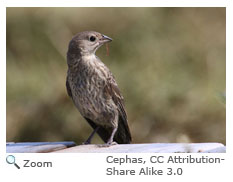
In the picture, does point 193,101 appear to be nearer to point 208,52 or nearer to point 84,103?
point 208,52

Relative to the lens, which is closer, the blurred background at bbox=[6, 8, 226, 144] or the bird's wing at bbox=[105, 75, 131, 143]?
the bird's wing at bbox=[105, 75, 131, 143]

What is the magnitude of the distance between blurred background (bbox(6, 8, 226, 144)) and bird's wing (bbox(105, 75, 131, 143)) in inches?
42.2

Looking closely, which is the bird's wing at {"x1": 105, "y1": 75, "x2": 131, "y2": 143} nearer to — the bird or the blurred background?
the bird

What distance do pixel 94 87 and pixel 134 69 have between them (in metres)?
1.68

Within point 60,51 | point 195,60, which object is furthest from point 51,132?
point 195,60

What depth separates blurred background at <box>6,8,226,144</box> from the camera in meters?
6.77

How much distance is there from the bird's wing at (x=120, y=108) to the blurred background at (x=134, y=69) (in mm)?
1073

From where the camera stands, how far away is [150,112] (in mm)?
6859
